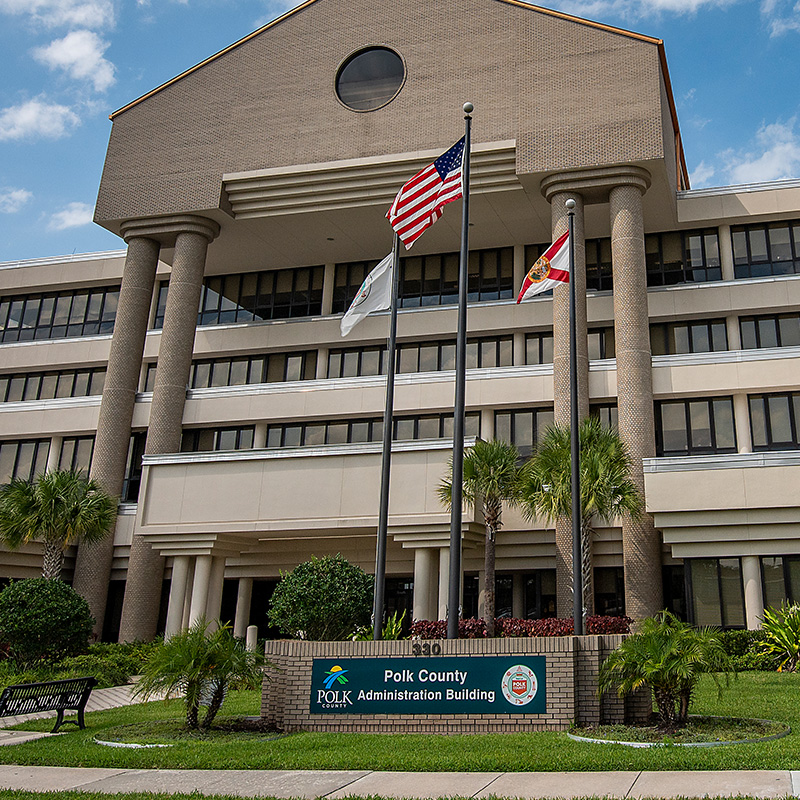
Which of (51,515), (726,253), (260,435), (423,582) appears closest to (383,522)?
(423,582)

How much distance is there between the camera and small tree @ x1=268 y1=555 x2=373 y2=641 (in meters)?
20.0

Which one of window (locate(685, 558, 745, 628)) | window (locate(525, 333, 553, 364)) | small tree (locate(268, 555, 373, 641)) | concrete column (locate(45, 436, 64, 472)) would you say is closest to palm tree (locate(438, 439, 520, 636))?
small tree (locate(268, 555, 373, 641))

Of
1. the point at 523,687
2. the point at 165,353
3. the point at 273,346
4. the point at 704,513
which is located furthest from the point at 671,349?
the point at 523,687

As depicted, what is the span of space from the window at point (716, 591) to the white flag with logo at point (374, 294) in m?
14.5

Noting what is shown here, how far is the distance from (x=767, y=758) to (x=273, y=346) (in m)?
31.1

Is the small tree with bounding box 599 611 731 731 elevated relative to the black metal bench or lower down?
elevated

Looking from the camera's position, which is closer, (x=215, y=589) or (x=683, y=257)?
(x=215, y=589)

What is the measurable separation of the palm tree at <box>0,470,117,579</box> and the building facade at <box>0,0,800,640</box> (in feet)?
6.14

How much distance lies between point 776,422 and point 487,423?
1044 centimetres

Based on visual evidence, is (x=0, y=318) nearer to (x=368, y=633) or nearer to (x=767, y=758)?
(x=368, y=633)

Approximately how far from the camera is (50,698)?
15609 mm

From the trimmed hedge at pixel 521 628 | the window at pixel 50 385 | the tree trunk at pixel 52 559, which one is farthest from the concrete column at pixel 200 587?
the window at pixel 50 385

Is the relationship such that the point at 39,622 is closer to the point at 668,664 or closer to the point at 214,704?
the point at 214,704

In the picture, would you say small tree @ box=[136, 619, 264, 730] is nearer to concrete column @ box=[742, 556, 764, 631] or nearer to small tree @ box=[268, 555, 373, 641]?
small tree @ box=[268, 555, 373, 641]
